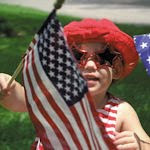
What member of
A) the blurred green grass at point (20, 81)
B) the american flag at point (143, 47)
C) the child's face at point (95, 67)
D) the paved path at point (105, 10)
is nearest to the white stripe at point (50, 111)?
the child's face at point (95, 67)

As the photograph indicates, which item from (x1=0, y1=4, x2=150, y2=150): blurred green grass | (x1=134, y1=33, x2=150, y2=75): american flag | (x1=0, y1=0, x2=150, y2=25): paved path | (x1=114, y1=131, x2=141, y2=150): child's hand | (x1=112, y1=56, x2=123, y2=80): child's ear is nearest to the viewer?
(x1=114, y1=131, x2=141, y2=150): child's hand

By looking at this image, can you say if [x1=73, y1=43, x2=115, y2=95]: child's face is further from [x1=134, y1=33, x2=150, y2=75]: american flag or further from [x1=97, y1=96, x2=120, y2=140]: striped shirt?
[x1=134, y1=33, x2=150, y2=75]: american flag

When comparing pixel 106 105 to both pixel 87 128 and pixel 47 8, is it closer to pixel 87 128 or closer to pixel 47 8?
pixel 87 128

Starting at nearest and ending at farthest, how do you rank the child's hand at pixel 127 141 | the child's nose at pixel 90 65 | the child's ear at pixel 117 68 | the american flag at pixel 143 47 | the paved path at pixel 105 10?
the child's hand at pixel 127 141 → the child's nose at pixel 90 65 → the child's ear at pixel 117 68 → the american flag at pixel 143 47 → the paved path at pixel 105 10

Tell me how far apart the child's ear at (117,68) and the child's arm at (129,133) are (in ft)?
0.52

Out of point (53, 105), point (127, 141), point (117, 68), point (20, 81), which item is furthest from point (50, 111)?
point (20, 81)

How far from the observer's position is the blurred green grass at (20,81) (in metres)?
A: 6.50

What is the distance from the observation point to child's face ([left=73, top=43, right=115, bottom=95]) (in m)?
3.61

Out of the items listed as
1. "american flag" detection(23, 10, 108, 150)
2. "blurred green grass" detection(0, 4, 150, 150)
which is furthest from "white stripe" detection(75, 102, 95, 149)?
"blurred green grass" detection(0, 4, 150, 150)

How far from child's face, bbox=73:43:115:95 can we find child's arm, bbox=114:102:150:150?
162 millimetres

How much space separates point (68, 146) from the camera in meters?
3.32

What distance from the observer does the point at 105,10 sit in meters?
20.7

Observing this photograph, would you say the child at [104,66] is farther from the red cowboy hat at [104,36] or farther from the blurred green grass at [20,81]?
the blurred green grass at [20,81]

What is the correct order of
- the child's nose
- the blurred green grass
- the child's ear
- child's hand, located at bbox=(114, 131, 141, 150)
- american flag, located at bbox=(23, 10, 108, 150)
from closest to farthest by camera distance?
american flag, located at bbox=(23, 10, 108, 150)
child's hand, located at bbox=(114, 131, 141, 150)
the child's nose
the child's ear
the blurred green grass
